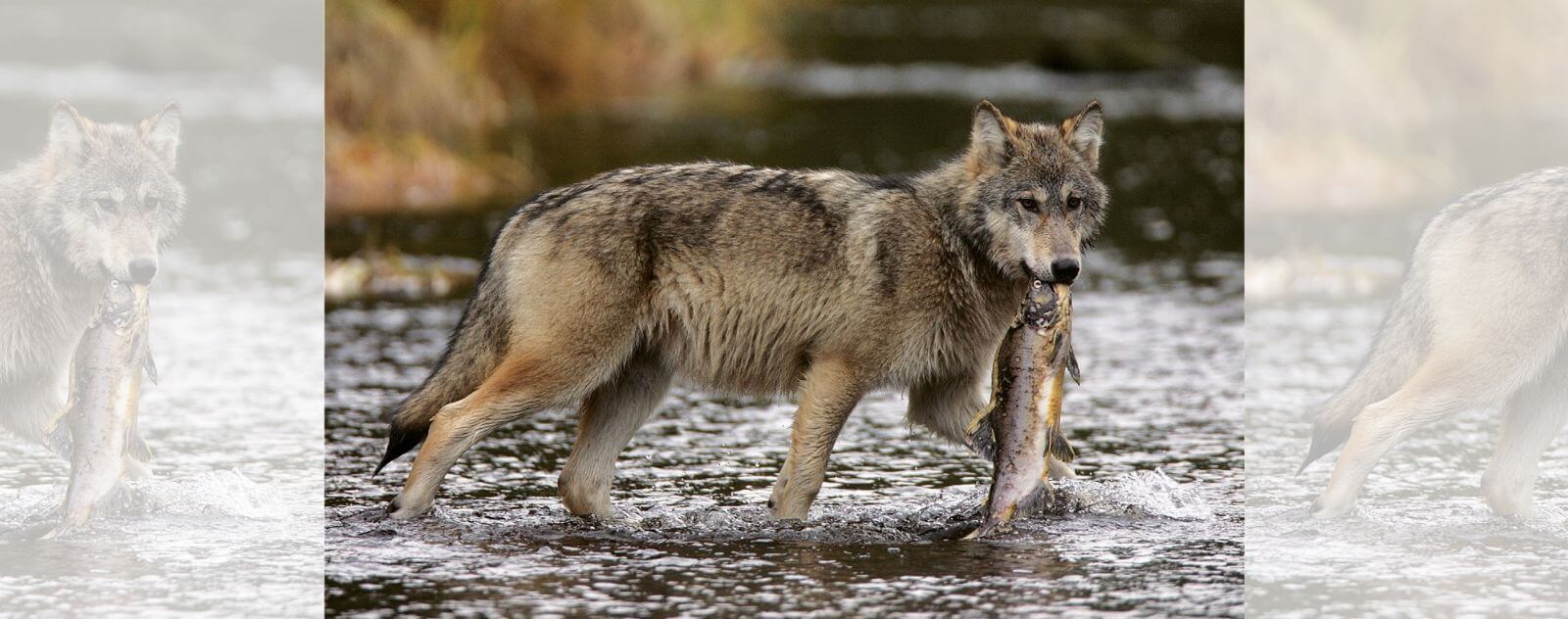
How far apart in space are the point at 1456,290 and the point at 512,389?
148 inches

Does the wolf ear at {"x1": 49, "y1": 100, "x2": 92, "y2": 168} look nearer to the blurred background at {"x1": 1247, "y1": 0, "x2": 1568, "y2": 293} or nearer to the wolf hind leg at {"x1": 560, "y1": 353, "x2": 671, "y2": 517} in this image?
the wolf hind leg at {"x1": 560, "y1": 353, "x2": 671, "y2": 517}

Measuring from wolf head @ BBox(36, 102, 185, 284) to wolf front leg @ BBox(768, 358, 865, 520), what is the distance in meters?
2.59

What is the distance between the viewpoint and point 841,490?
8.36 meters

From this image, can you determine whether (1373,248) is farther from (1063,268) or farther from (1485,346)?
(1063,268)

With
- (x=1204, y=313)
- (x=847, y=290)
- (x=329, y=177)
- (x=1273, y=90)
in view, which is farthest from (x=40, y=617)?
(x=1273, y=90)

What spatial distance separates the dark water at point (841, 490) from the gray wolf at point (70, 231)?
51.0 inches

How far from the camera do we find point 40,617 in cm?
623

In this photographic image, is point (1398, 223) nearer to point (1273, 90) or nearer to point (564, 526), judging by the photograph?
point (1273, 90)

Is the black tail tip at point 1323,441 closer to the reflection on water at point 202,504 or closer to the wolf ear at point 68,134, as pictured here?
the reflection on water at point 202,504

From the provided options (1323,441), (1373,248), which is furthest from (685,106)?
(1323,441)

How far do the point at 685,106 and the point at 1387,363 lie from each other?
16.0m

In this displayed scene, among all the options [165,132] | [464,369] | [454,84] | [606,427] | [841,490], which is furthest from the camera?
[454,84]

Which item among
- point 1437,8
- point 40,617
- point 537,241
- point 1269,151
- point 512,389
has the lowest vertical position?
point 40,617

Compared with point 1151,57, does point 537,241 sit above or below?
below
